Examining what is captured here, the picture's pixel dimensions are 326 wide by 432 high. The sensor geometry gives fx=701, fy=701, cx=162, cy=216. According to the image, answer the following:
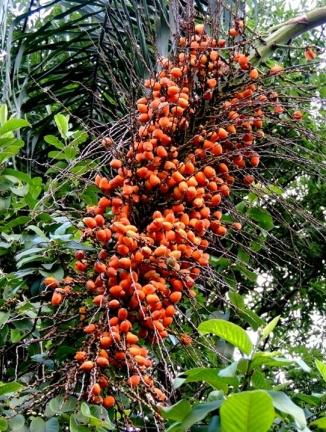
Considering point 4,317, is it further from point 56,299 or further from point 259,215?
point 259,215

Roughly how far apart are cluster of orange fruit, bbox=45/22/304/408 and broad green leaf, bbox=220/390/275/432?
1.32ft

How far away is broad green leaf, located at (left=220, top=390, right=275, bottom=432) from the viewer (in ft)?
2.53

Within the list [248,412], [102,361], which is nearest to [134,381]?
[102,361]

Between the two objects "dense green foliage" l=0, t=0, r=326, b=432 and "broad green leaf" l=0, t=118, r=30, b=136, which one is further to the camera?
"broad green leaf" l=0, t=118, r=30, b=136

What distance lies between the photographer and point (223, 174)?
4.96ft

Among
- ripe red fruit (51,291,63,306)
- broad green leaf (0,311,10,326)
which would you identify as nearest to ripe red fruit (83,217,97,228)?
ripe red fruit (51,291,63,306)

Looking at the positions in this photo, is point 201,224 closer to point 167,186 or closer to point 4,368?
point 167,186

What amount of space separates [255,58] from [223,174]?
0.31m

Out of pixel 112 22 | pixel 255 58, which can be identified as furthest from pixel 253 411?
pixel 112 22

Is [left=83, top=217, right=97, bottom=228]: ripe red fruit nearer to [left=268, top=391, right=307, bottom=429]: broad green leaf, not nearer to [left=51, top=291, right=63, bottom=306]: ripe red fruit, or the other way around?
[left=51, top=291, right=63, bottom=306]: ripe red fruit

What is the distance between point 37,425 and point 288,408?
507 mm

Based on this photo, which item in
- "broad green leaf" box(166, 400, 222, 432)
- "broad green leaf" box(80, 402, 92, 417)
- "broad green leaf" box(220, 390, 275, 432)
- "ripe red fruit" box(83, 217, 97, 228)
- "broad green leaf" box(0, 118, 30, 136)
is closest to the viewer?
"broad green leaf" box(220, 390, 275, 432)

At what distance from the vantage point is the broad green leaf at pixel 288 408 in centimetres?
85

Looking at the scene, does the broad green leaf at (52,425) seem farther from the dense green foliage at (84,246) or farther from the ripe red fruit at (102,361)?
the ripe red fruit at (102,361)
